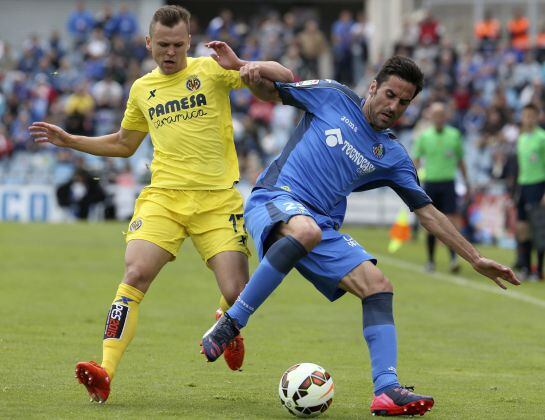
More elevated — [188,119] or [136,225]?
[188,119]

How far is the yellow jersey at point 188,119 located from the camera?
823cm

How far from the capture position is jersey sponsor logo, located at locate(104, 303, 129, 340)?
7.75m

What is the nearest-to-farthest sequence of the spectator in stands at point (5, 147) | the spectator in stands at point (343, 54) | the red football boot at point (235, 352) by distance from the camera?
the red football boot at point (235, 352)
the spectator in stands at point (5, 147)
the spectator in stands at point (343, 54)

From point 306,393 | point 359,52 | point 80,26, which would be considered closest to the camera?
point 306,393

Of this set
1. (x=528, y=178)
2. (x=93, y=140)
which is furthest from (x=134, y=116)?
(x=528, y=178)

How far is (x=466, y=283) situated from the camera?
17516 mm

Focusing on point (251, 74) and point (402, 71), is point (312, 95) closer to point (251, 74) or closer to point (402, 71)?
point (251, 74)

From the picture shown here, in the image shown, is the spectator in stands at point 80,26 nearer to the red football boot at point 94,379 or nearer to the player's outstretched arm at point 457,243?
the player's outstretched arm at point 457,243

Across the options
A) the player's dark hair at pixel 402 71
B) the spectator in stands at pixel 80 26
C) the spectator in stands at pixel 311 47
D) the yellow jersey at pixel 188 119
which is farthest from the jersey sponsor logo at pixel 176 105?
the spectator in stands at pixel 80 26

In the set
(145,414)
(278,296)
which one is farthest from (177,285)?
(145,414)

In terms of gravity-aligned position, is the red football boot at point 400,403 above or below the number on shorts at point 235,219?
below

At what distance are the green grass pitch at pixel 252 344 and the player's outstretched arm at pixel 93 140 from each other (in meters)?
1.69

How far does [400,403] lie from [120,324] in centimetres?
196

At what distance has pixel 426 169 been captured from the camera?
63.0 feet
